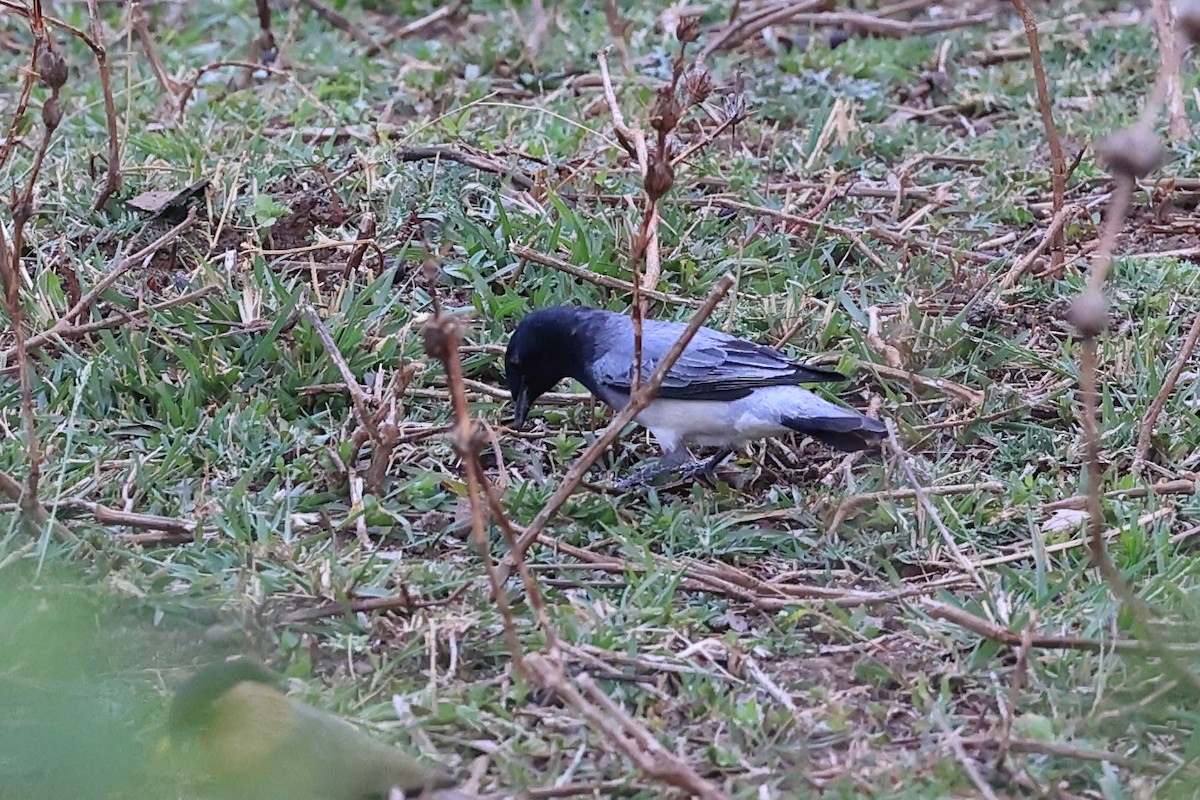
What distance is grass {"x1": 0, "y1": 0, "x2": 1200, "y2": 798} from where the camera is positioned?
9.73 ft

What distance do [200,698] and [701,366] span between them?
6.67ft

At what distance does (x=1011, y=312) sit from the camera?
16.5ft

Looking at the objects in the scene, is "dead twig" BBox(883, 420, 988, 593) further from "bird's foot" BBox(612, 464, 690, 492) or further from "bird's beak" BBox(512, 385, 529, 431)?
"bird's beak" BBox(512, 385, 529, 431)

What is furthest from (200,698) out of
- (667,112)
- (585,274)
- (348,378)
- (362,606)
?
(585,274)

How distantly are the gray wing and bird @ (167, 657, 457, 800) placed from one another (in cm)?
172

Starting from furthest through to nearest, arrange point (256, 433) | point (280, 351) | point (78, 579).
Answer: point (280, 351)
point (256, 433)
point (78, 579)

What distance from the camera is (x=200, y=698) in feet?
8.54

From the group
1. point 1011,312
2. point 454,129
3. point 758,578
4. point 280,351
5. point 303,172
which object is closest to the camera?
point 758,578

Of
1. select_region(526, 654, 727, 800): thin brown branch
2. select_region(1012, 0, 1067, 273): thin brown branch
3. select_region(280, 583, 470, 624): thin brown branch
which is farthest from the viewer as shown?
select_region(1012, 0, 1067, 273): thin brown branch

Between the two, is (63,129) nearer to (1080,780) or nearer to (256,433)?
(256,433)

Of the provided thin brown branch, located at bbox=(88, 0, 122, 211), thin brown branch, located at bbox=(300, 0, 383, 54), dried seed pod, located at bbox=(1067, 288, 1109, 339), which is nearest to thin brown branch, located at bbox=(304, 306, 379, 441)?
thin brown branch, located at bbox=(88, 0, 122, 211)

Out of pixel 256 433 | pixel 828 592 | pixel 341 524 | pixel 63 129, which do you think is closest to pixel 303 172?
pixel 63 129

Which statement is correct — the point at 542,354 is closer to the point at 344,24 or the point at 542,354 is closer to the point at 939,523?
the point at 939,523

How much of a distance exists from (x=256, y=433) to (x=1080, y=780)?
2493mm
